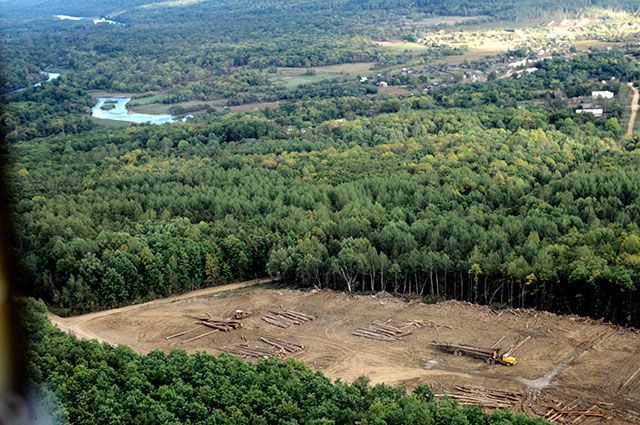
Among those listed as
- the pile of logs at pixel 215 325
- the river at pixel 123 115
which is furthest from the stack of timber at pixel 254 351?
the river at pixel 123 115

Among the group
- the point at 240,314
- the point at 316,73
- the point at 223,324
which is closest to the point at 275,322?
the point at 240,314

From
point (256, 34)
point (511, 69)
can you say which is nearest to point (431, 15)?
point (256, 34)

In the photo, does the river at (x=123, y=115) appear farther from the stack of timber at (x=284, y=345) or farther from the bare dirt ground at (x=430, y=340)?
the stack of timber at (x=284, y=345)

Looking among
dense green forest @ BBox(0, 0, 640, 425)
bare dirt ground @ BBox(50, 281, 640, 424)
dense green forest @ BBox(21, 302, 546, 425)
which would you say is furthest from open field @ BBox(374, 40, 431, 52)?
dense green forest @ BBox(21, 302, 546, 425)

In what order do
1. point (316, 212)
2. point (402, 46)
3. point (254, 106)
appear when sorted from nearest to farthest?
point (316, 212) → point (254, 106) → point (402, 46)

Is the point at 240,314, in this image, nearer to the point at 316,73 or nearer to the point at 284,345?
the point at 284,345

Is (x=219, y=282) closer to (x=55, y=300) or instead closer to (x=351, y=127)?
(x=55, y=300)
